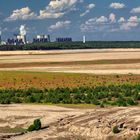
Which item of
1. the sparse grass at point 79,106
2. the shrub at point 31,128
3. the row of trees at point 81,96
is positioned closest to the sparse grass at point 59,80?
the row of trees at point 81,96

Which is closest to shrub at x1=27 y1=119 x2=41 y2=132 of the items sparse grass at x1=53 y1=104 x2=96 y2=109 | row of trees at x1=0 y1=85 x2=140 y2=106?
sparse grass at x1=53 y1=104 x2=96 y2=109

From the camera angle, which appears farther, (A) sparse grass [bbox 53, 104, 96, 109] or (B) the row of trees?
(B) the row of trees

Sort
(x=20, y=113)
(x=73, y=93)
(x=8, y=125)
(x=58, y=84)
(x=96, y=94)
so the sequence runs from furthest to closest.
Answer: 1. (x=58, y=84)
2. (x=73, y=93)
3. (x=96, y=94)
4. (x=20, y=113)
5. (x=8, y=125)

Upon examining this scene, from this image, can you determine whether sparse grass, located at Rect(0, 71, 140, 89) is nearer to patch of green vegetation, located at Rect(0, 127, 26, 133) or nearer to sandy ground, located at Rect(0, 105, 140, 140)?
sandy ground, located at Rect(0, 105, 140, 140)

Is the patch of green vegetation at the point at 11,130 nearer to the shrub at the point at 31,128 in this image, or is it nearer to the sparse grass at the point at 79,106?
the shrub at the point at 31,128

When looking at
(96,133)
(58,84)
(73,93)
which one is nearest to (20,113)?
(96,133)

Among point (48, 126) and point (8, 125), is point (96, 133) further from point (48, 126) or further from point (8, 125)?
point (8, 125)
